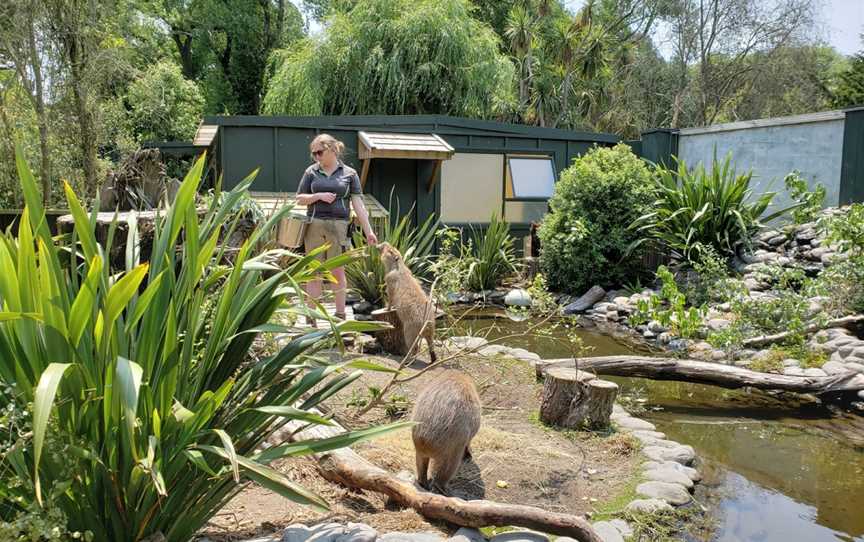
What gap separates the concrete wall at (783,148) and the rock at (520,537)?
8578 millimetres

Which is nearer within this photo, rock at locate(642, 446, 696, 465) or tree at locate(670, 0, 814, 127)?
rock at locate(642, 446, 696, 465)

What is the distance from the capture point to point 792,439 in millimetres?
4805

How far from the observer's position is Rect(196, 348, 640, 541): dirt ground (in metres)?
2.67

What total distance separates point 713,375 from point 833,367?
1.23 meters

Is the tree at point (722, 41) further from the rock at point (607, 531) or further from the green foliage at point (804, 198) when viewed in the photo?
the rock at point (607, 531)

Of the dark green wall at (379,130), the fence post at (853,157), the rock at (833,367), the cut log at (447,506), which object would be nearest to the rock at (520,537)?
the cut log at (447,506)

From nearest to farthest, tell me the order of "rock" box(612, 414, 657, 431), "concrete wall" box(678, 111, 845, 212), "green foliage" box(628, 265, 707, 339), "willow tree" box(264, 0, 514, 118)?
"rock" box(612, 414, 657, 431)
"green foliage" box(628, 265, 707, 339)
"concrete wall" box(678, 111, 845, 212)
"willow tree" box(264, 0, 514, 118)

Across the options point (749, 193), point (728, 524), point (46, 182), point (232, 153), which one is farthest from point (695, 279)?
point (46, 182)

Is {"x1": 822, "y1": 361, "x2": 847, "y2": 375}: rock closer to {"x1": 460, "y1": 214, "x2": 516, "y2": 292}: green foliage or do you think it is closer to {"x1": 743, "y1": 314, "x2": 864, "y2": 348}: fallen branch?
{"x1": 743, "y1": 314, "x2": 864, "y2": 348}: fallen branch

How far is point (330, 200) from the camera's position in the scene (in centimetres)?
548

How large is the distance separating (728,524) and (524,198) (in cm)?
988

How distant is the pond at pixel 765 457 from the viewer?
353 cm

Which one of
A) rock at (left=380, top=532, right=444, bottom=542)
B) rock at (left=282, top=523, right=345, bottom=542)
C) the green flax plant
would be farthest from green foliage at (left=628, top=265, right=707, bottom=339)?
the green flax plant

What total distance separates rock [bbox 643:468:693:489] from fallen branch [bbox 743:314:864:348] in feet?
11.4
